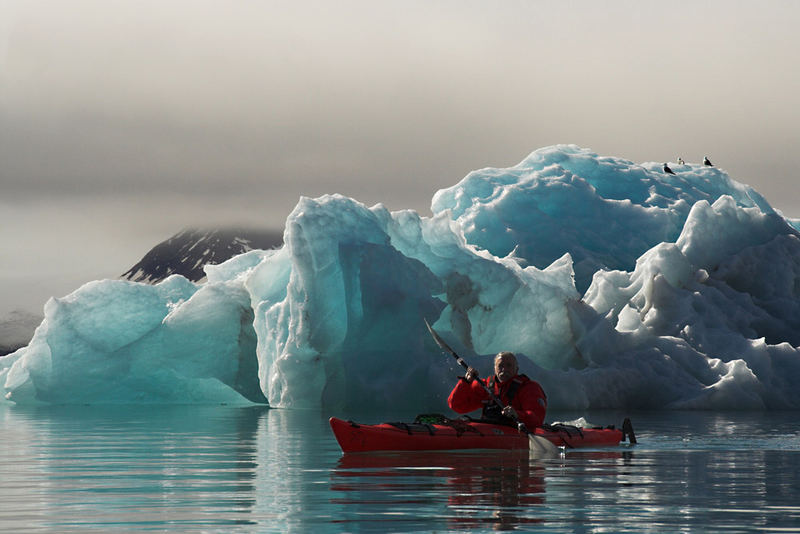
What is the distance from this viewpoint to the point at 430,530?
594 cm

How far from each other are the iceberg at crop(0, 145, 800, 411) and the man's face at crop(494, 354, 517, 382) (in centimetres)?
1031

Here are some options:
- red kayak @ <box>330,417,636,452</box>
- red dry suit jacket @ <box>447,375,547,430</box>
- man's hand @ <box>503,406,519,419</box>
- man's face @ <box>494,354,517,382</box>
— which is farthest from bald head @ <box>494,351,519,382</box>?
red kayak @ <box>330,417,636,452</box>

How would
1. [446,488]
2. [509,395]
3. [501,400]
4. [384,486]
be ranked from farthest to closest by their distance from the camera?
[509,395] < [501,400] < [384,486] < [446,488]

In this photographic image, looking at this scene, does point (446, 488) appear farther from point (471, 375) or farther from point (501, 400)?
point (501, 400)

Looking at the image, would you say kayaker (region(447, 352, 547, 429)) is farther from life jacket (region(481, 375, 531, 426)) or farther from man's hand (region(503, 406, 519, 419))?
man's hand (region(503, 406, 519, 419))

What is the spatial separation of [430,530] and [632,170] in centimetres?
3191

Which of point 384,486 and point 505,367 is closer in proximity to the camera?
point 384,486

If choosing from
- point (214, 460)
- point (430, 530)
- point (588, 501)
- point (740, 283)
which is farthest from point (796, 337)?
point (430, 530)

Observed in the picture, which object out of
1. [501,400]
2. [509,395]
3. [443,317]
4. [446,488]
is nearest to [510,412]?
[501,400]

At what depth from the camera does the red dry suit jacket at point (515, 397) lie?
1209 cm

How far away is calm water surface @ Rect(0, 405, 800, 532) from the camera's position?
6.34 meters

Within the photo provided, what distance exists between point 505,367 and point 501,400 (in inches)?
17.5

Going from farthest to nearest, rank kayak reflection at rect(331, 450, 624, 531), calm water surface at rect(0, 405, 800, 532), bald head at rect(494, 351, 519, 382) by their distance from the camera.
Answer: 1. bald head at rect(494, 351, 519, 382)
2. kayak reflection at rect(331, 450, 624, 531)
3. calm water surface at rect(0, 405, 800, 532)

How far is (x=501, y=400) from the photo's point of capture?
1204 cm
